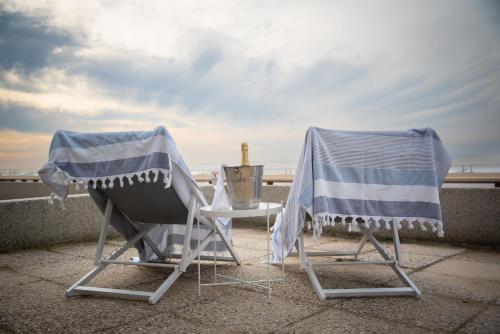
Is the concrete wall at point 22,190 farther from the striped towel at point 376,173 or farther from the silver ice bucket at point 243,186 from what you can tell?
the striped towel at point 376,173

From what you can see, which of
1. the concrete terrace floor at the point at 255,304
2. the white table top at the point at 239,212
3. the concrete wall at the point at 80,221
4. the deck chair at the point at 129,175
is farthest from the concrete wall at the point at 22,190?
the white table top at the point at 239,212

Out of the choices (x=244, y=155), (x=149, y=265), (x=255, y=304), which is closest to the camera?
(x=255, y=304)

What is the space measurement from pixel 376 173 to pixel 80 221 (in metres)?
3.54

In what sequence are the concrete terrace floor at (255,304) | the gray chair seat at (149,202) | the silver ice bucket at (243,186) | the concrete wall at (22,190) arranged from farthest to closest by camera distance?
the concrete wall at (22,190) < the gray chair seat at (149,202) < the silver ice bucket at (243,186) < the concrete terrace floor at (255,304)

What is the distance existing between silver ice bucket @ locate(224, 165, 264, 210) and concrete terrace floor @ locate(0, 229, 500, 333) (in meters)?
0.55

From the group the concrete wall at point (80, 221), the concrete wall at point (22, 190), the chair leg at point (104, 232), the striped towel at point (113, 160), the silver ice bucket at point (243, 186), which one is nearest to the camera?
the striped towel at point (113, 160)

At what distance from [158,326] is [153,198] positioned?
90cm

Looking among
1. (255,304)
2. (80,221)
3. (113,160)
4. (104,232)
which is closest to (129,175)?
(113,160)

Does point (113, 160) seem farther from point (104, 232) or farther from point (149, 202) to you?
point (104, 232)

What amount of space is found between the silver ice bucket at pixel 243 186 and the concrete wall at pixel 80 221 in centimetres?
262

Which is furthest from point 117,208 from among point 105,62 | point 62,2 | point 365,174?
point 105,62

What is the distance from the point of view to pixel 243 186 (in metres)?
2.39

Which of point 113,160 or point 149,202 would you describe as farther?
point 149,202

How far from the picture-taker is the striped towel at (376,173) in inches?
91.5
